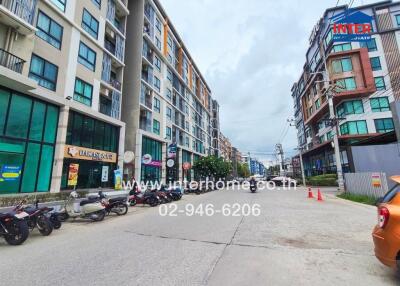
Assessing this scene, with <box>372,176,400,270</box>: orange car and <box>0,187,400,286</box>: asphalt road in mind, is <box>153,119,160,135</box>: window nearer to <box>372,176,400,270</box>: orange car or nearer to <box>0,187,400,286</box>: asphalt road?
<box>0,187,400,286</box>: asphalt road

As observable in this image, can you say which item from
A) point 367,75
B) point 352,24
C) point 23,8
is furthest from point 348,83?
point 23,8

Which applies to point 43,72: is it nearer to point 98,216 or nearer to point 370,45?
point 98,216

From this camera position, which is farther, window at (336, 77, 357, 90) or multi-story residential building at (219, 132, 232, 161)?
multi-story residential building at (219, 132, 232, 161)

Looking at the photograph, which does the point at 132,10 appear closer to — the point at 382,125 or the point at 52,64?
the point at 52,64

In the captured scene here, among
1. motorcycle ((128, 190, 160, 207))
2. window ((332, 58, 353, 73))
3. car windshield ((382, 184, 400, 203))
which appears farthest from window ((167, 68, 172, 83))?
car windshield ((382, 184, 400, 203))

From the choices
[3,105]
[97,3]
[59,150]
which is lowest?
[59,150]

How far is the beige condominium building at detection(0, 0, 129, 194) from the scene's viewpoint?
38.7 feet

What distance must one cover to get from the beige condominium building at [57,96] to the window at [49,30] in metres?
0.06

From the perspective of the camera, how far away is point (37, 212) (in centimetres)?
758

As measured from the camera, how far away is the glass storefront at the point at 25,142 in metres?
11.5

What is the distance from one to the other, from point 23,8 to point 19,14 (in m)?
0.53

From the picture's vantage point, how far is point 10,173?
37.9 ft

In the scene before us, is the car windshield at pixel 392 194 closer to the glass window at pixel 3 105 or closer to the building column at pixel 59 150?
the glass window at pixel 3 105

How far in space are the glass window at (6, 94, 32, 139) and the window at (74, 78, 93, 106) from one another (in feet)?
12.7
